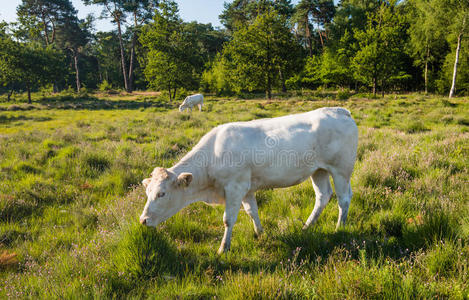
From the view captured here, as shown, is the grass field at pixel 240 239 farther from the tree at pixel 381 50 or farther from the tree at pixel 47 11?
the tree at pixel 47 11

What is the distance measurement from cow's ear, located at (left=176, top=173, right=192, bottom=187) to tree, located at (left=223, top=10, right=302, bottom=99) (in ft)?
89.5

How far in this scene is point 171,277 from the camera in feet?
8.65

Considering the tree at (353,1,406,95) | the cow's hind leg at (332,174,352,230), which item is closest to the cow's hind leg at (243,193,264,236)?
the cow's hind leg at (332,174,352,230)

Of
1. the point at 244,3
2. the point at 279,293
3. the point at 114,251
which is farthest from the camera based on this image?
the point at 244,3

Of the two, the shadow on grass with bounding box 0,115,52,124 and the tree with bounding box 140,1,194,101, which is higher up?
the tree with bounding box 140,1,194,101

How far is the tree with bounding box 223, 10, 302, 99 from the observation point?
29594mm

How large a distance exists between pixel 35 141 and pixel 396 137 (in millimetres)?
13070

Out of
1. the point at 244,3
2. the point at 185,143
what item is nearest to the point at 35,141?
the point at 185,143

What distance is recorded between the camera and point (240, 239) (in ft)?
11.6

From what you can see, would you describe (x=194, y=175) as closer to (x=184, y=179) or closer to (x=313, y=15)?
(x=184, y=179)

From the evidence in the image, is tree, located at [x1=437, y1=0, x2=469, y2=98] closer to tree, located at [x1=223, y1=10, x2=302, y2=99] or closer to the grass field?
tree, located at [x1=223, y1=10, x2=302, y2=99]

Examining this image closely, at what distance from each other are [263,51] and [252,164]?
93.7 feet

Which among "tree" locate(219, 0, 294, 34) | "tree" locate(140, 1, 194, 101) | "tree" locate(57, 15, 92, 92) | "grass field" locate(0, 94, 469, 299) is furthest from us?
"tree" locate(57, 15, 92, 92)

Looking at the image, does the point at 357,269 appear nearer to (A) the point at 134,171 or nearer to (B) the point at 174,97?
(A) the point at 134,171
